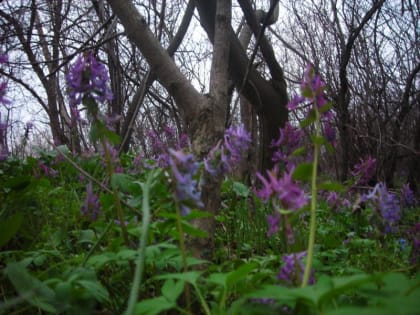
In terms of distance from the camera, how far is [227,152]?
3.48 ft

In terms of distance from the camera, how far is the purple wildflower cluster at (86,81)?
101 centimetres

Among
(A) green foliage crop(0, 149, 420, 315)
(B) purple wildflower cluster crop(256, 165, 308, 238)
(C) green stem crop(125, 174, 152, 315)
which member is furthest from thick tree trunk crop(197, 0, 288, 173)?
(C) green stem crop(125, 174, 152, 315)

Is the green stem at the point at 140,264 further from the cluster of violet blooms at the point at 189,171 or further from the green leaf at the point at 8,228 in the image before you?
the green leaf at the point at 8,228

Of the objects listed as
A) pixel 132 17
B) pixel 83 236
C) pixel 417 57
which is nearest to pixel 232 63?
pixel 132 17

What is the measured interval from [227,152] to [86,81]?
0.42m

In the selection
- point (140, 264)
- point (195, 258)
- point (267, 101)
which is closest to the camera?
point (140, 264)

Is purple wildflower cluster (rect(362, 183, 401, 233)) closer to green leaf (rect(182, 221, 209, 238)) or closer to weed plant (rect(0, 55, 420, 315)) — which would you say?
weed plant (rect(0, 55, 420, 315))

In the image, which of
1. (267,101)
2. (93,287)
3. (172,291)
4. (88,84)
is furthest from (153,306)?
(267,101)

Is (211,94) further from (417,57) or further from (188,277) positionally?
(417,57)

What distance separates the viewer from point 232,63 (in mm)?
3775

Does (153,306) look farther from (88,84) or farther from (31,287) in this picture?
(88,84)

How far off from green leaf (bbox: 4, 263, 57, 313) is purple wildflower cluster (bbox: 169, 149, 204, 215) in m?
0.32

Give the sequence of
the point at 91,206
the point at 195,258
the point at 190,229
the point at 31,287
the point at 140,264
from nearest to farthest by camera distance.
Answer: the point at 140,264 < the point at 31,287 < the point at 190,229 < the point at 195,258 < the point at 91,206

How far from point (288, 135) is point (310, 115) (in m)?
0.35
